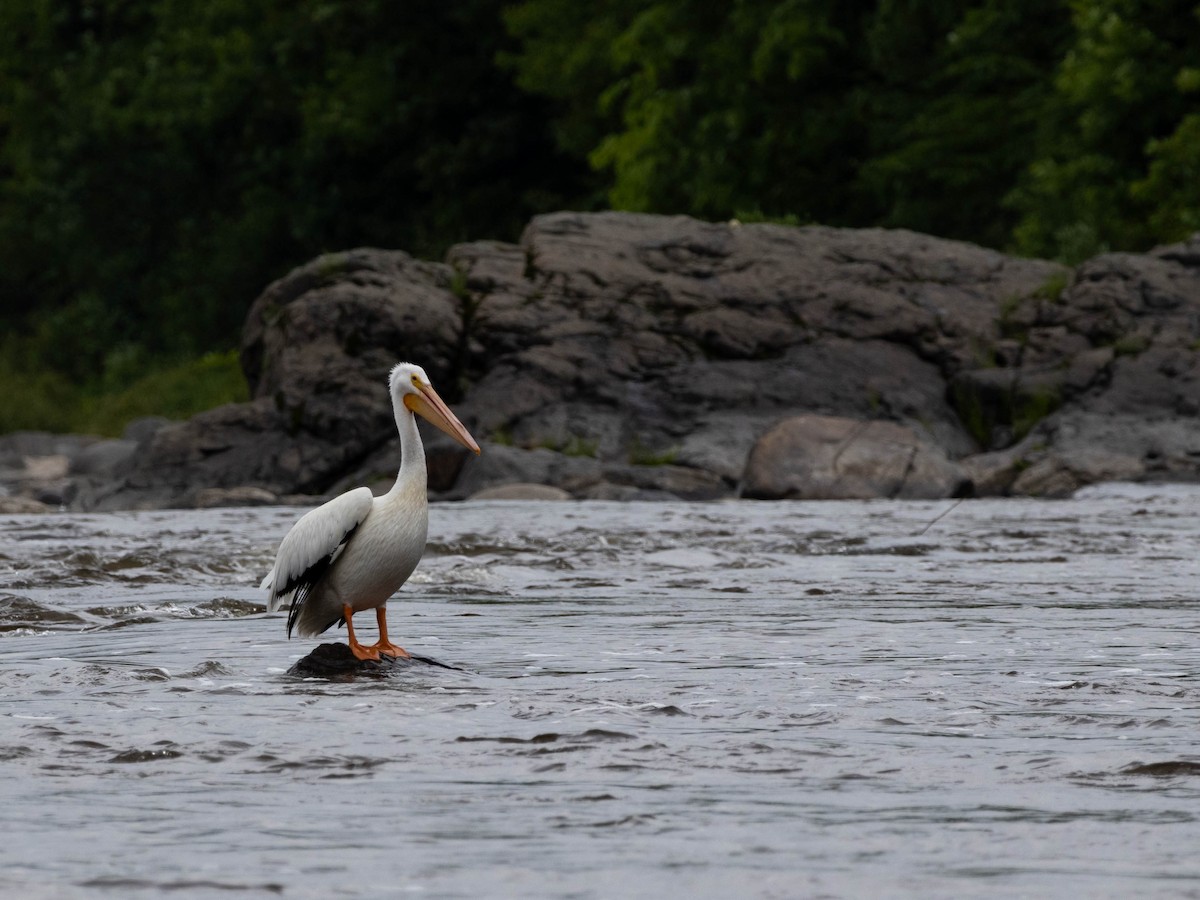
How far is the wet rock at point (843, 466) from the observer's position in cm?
1902

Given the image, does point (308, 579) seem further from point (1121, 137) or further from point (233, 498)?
point (1121, 137)

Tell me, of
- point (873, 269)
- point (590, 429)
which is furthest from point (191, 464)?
point (873, 269)

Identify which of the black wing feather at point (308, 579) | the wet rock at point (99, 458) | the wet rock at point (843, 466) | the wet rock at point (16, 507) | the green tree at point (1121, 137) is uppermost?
the green tree at point (1121, 137)

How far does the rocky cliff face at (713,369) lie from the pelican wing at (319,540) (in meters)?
11.3

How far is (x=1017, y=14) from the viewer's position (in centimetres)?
3166

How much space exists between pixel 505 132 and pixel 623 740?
1490 inches

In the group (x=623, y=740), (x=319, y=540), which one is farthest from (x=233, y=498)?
(x=623, y=740)

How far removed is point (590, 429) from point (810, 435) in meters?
2.83

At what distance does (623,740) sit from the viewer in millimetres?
5945

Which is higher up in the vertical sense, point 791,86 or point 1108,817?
point 791,86

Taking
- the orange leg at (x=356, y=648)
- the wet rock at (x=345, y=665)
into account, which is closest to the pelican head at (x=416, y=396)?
the orange leg at (x=356, y=648)

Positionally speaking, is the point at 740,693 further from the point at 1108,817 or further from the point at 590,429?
the point at 590,429

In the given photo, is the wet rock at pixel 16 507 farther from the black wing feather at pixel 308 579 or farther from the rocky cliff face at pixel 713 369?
the black wing feather at pixel 308 579

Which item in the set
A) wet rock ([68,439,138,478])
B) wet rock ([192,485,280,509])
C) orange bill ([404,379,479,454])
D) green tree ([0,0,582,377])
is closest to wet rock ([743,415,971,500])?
wet rock ([192,485,280,509])
